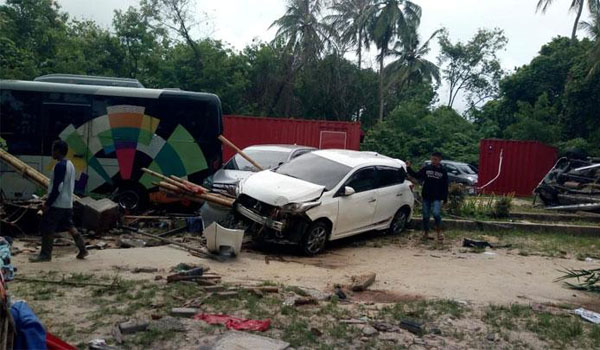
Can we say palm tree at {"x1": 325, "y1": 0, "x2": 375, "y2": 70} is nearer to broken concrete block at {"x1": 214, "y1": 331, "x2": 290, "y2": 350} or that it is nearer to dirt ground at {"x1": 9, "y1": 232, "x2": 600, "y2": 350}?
dirt ground at {"x1": 9, "y1": 232, "x2": 600, "y2": 350}

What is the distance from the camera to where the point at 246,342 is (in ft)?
16.6

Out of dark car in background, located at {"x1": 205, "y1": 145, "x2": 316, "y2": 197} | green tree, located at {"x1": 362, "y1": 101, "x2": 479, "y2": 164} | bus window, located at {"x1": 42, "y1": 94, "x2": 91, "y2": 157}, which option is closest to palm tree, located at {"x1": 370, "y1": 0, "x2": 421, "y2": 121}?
green tree, located at {"x1": 362, "y1": 101, "x2": 479, "y2": 164}

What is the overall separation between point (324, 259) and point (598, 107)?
23.5 m

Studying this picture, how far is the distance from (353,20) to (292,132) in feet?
65.3

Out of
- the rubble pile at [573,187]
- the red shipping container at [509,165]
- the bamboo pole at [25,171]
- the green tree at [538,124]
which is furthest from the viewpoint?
the green tree at [538,124]

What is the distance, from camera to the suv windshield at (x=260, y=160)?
12406mm

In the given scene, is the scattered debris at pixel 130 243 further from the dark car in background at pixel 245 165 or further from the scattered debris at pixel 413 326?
the scattered debris at pixel 413 326

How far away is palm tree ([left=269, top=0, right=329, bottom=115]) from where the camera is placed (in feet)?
107


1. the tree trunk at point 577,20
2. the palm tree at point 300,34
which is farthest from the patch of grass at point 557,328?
the tree trunk at point 577,20

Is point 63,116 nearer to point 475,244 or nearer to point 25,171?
point 25,171

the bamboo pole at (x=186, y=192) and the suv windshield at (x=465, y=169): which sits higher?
the suv windshield at (x=465, y=169)

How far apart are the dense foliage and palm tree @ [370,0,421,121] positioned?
8cm

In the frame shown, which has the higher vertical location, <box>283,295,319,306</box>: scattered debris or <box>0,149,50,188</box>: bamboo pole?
<box>0,149,50,188</box>: bamboo pole

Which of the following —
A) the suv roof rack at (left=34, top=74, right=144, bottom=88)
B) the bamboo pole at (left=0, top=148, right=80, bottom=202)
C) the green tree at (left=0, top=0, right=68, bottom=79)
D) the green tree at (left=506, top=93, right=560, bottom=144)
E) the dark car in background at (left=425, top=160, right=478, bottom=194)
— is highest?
the green tree at (left=0, top=0, right=68, bottom=79)
